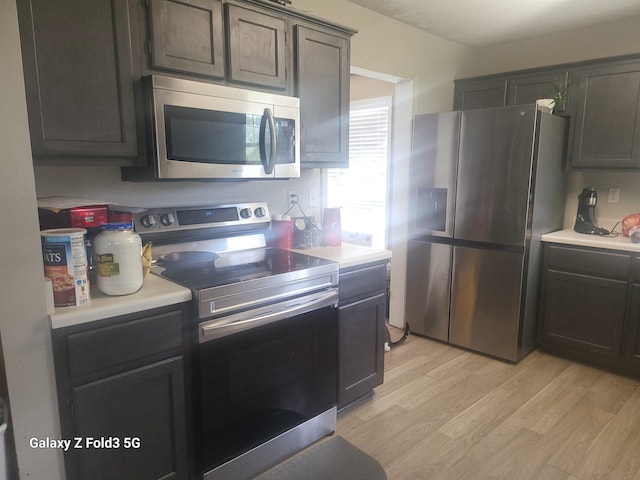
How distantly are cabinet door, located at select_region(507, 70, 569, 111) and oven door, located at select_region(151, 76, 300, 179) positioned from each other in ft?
6.91

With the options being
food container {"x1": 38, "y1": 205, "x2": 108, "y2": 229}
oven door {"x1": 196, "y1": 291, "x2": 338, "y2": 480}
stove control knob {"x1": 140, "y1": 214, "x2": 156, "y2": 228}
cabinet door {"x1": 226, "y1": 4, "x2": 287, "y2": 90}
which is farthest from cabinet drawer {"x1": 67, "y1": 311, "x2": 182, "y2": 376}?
cabinet door {"x1": 226, "y1": 4, "x2": 287, "y2": 90}

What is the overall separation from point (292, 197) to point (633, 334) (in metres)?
2.36

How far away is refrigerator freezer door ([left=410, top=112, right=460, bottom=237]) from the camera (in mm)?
3125

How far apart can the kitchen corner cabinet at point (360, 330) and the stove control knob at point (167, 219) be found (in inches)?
34.1

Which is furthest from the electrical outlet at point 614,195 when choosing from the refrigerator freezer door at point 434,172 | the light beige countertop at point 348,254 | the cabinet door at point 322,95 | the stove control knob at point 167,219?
the stove control knob at point 167,219

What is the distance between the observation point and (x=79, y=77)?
154 centimetres

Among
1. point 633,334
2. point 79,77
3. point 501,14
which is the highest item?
point 501,14

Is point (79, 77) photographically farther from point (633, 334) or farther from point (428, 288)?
point (633, 334)

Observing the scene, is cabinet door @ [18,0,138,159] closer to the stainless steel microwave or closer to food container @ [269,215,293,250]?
the stainless steel microwave

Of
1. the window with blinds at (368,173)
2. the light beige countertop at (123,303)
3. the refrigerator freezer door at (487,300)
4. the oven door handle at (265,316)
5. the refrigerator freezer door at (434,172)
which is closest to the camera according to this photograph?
the light beige countertop at (123,303)

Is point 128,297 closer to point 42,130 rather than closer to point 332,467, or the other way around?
point 42,130

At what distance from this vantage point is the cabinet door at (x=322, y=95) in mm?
2246

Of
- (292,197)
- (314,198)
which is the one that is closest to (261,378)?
(292,197)

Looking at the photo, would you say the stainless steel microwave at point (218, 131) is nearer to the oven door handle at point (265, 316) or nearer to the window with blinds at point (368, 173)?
the oven door handle at point (265, 316)
